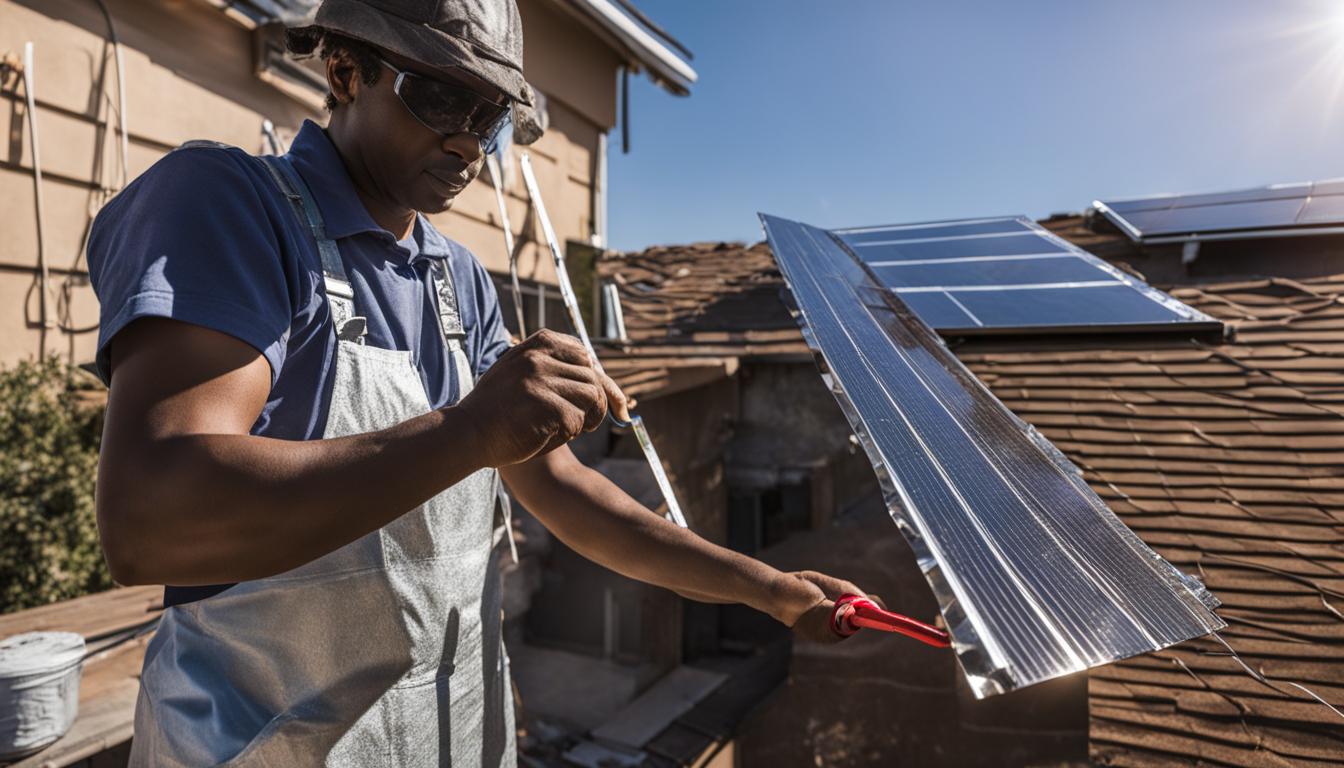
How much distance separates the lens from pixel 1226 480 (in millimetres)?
2699

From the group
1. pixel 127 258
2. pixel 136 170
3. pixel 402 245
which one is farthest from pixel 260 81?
pixel 127 258

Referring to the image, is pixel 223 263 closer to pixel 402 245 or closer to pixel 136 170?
pixel 402 245

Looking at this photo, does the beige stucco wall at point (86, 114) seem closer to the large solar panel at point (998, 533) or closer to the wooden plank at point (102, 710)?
the wooden plank at point (102, 710)

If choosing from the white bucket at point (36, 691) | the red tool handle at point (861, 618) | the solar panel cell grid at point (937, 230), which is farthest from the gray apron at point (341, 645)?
the solar panel cell grid at point (937, 230)

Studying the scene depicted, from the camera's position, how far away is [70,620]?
338 centimetres

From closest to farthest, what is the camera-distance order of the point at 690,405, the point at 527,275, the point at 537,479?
the point at 537,479, the point at 690,405, the point at 527,275

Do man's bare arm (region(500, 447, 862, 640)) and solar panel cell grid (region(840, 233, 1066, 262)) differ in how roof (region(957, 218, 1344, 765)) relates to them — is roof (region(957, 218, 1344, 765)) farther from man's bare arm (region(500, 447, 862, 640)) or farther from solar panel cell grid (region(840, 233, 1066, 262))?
solar panel cell grid (region(840, 233, 1066, 262))

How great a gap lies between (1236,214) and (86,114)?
8.32 metres

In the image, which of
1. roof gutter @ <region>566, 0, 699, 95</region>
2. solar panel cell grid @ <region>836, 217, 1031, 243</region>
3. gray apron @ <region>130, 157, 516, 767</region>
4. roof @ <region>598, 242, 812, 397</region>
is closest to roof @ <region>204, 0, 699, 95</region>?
roof gutter @ <region>566, 0, 699, 95</region>

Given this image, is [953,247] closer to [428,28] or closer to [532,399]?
[428,28]

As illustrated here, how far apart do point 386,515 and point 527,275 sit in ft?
26.7

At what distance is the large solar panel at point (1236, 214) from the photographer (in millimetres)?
5332

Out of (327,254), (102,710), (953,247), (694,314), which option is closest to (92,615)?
(102,710)

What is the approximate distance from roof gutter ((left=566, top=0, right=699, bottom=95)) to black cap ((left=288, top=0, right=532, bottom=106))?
25.8ft
